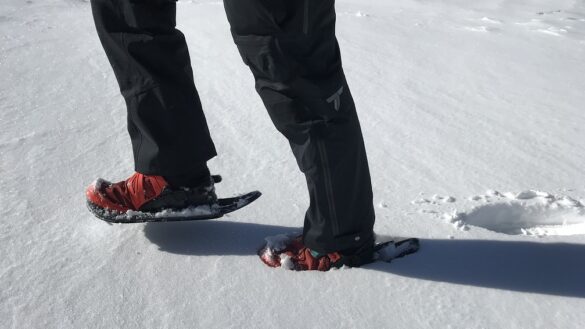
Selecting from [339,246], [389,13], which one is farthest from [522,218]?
[389,13]

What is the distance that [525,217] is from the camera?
1.38 m

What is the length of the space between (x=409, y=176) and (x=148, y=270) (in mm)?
723

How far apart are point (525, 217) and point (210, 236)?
75 cm

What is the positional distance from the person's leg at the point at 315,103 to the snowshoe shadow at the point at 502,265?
130mm

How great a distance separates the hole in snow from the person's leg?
381 millimetres

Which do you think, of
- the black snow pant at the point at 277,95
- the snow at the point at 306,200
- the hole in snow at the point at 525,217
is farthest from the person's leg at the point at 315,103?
the hole in snow at the point at 525,217

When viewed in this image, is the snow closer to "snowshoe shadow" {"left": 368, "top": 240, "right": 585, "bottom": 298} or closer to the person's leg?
"snowshoe shadow" {"left": 368, "top": 240, "right": 585, "bottom": 298}

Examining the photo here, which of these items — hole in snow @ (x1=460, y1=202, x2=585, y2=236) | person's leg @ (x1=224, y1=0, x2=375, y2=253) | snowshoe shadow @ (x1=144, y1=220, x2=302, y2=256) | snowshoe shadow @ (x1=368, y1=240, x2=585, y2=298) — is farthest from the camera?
hole in snow @ (x1=460, y1=202, x2=585, y2=236)

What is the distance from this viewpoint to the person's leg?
3.21 ft

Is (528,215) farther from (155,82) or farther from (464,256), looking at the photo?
(155,82)

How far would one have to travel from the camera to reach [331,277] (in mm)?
1117

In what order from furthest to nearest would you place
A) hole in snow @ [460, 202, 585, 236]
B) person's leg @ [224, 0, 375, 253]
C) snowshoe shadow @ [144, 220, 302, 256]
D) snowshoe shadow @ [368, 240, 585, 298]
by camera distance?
hole in snow @ [460, 202, 585, 236] < snowshoe shadow @ [144, 220, 302, 256] < snowshoe shadow @ [368, 240, 585, 298] < person's leg @ [224, 0, 375, 253]

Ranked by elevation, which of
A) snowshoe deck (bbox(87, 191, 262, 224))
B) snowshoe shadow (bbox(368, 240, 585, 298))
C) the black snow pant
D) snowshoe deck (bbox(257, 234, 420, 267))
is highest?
the black snow pant

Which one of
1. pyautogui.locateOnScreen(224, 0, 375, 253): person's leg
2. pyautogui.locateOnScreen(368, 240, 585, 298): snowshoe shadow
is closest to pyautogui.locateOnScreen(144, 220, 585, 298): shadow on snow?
pyautogui.locateOnScreen(368, 240, 585, 298): snowshoe shadow
